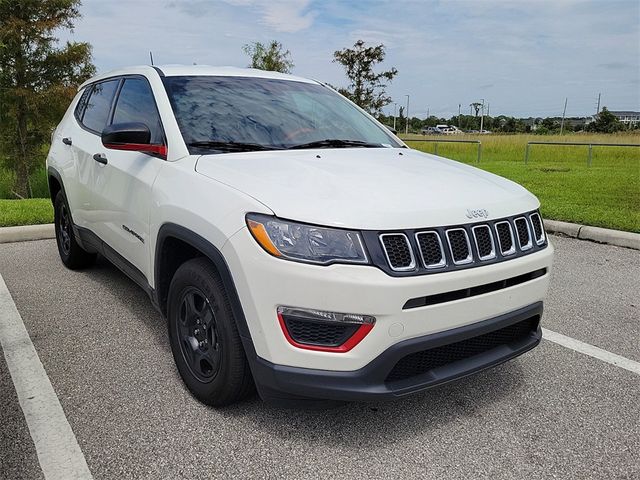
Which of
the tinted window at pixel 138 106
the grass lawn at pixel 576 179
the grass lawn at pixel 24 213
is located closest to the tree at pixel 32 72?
the grass lawn at pixel 24 213

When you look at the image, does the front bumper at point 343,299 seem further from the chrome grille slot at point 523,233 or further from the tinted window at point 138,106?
the tinted window at point 138,106

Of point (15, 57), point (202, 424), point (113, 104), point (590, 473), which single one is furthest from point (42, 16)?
point (590, 473)

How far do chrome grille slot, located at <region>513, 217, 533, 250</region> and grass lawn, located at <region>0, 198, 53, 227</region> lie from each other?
6.08 meters

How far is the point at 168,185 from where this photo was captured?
2844mm

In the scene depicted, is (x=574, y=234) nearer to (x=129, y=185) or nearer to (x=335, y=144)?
(x=335, y=144)

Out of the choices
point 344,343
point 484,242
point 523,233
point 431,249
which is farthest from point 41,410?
point 523,233

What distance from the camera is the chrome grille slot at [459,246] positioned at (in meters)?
2.29

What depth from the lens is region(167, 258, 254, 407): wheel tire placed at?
2432mm

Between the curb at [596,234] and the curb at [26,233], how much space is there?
6.10 metres

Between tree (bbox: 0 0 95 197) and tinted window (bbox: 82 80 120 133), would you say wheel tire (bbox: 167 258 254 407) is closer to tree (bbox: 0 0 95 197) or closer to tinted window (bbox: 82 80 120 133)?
tinted window (bbox: 82 80 120 133)

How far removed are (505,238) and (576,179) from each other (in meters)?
9.80

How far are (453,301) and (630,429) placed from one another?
3.91 feet

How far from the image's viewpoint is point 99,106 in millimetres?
4297

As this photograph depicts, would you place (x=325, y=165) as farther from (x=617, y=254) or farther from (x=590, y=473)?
(x=617, y=254)
